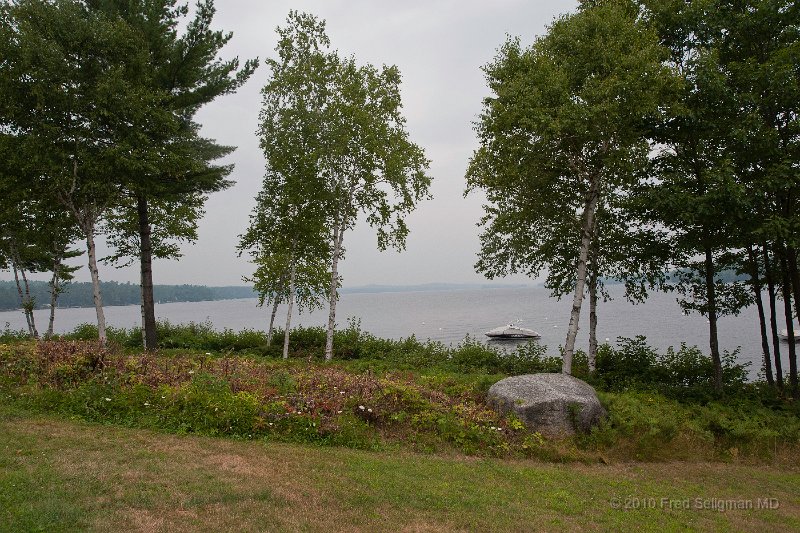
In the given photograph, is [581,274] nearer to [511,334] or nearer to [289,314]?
[289,314]

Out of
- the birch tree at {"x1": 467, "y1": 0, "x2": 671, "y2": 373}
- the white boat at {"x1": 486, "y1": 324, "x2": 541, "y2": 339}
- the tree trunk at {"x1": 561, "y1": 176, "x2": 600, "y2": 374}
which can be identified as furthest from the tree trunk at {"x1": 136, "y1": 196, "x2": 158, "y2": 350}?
the white boat at {"x1": 486, "y1": 324, "x2": 541, "y2": 339}

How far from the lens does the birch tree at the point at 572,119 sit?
13.0m

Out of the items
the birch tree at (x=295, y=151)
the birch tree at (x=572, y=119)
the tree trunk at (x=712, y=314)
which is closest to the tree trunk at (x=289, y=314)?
the birch tree at (x=295, y=151)

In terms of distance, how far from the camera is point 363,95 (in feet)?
59.4

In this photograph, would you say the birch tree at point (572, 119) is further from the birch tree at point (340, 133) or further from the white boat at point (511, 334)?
the white boat at point (511, 334)

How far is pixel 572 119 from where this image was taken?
511 inches

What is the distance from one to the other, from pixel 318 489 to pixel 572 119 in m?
10.9

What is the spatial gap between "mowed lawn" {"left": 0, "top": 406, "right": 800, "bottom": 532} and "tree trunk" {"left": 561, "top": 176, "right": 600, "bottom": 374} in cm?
524

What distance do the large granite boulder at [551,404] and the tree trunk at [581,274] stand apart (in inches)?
121

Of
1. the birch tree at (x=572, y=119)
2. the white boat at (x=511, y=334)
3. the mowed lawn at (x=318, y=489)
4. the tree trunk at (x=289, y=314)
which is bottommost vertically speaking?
the white boat at (x=511, y=334)

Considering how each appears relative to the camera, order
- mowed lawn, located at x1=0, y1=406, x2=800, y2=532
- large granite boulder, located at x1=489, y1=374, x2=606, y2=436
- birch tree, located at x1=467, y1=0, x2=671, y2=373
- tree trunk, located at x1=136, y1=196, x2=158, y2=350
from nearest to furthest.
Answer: mowed lawn, located at x1=0, y1=406, x2=800, y2=532 < large granite boulder, located at x1=489, y1=374, x2=606, y2=436 < birch tree, located at x1=467, y1=0, x2=671, y2=373 < tree trunk, located at x1=136, y1=196, x2=158, y2=350

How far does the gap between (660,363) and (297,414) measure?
14.4 m

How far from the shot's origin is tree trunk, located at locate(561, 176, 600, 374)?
1430cm

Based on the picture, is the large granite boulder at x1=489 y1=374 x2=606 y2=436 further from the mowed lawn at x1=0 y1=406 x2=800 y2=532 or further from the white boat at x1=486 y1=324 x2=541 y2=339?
the white boat at x1=486 y1=324 x2=541 y2=339
